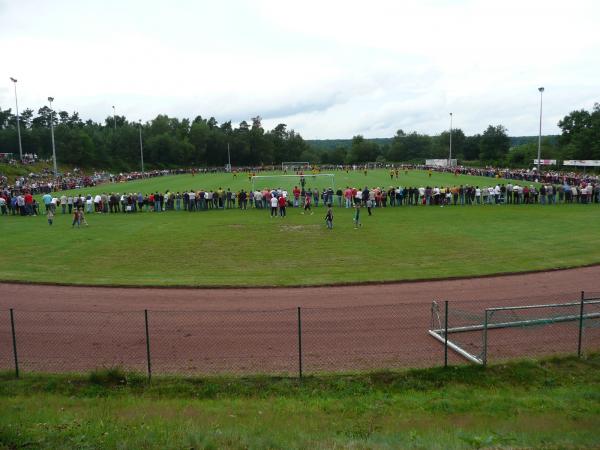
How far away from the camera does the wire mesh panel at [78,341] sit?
11.8 metres

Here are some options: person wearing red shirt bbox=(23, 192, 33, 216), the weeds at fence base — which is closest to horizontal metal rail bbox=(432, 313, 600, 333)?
the weeds at fence base

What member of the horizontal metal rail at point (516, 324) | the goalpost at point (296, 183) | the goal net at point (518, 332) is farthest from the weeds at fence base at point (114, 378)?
the goalpost at point (296, 183)

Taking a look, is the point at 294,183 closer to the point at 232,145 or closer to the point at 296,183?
the point at 296,183

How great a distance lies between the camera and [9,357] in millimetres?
12117

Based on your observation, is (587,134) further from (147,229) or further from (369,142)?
(147,229)

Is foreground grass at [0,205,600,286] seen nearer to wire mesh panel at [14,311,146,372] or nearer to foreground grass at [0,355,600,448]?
wire mesh panel at [14,311,146,372]

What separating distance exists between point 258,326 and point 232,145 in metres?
116

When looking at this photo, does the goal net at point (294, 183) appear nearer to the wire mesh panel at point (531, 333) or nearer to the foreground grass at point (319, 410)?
the wire mesh panel at point (531, 333)

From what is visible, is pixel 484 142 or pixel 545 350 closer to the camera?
pixel 545 350

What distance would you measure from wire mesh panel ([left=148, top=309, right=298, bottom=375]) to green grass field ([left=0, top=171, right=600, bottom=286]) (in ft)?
11.1

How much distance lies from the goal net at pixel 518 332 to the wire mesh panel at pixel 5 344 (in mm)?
9862

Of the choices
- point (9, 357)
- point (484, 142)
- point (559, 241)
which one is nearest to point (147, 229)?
point (9, 357)

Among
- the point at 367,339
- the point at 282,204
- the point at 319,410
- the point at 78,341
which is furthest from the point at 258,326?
the point at 282,204

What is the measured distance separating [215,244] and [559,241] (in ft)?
53.2
